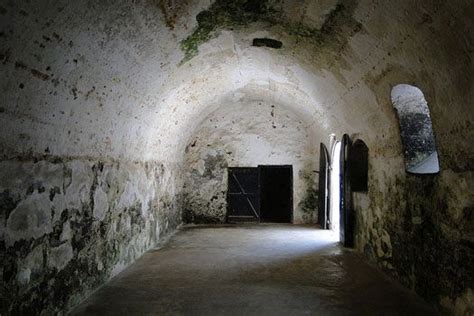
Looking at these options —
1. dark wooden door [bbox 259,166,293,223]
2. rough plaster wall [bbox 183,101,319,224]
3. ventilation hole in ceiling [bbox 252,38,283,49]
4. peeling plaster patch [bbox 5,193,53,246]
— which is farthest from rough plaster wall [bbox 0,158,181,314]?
dark wooden door [bbox 259,166,293,223]

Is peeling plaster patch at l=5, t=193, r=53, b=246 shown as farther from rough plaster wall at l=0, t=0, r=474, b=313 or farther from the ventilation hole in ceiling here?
the ventilation hole in ceiling

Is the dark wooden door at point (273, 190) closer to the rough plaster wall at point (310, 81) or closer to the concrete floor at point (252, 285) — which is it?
the concrete floor at point (252, 285)

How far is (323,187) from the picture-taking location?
7043 millimetres

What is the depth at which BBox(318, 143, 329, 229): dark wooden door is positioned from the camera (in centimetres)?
692

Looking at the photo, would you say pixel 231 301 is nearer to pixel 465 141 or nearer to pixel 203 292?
pixel 203 292

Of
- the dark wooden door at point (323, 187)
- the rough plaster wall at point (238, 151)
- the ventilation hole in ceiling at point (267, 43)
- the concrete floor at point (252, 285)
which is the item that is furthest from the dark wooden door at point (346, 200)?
the rough plaster wall at point (238, 151)

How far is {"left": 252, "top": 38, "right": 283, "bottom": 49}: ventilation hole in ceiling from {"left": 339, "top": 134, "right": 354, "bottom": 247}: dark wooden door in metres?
1.83

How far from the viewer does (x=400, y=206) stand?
3707mm

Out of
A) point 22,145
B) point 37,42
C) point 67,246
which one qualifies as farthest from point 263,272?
point 37,42

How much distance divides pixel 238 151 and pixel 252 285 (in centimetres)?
455

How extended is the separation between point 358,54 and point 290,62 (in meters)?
1.45

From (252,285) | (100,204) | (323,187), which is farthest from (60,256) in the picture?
(323,187)

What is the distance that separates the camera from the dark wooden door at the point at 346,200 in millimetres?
5355

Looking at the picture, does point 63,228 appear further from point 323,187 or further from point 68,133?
point 323,187
